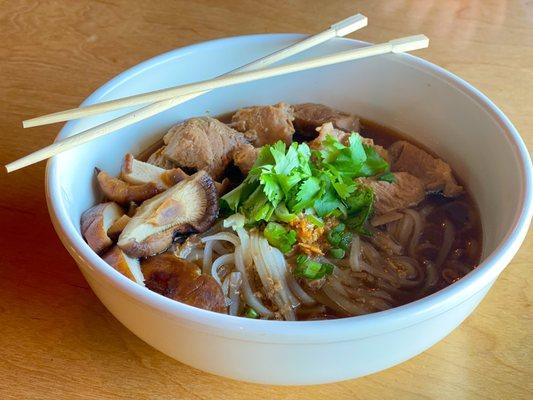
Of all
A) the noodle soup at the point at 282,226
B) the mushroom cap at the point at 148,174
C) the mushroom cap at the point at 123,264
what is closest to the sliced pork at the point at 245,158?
the noodle soup at the point at 282,226

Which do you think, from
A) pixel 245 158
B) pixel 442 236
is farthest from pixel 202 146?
pixel 442 236

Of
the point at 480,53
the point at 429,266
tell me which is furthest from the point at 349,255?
the point at 480,53

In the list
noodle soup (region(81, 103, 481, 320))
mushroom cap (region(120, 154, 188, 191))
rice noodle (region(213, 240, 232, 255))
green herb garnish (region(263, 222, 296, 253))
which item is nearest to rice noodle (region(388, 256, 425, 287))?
noodle soup (region(81, 103, 481, 320))

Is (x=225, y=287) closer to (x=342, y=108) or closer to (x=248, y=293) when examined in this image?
(x=248, y=293)

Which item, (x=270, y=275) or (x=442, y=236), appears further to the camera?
(x=442, y=236)

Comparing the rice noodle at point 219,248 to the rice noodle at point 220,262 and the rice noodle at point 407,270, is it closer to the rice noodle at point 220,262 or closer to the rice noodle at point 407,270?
the rice noodle at point 220,262

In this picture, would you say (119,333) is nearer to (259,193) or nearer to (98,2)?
(259,193)

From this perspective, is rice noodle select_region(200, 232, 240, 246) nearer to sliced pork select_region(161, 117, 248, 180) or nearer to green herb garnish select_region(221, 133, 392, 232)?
green herb garnish select_region(221, 133, 392, 232)
